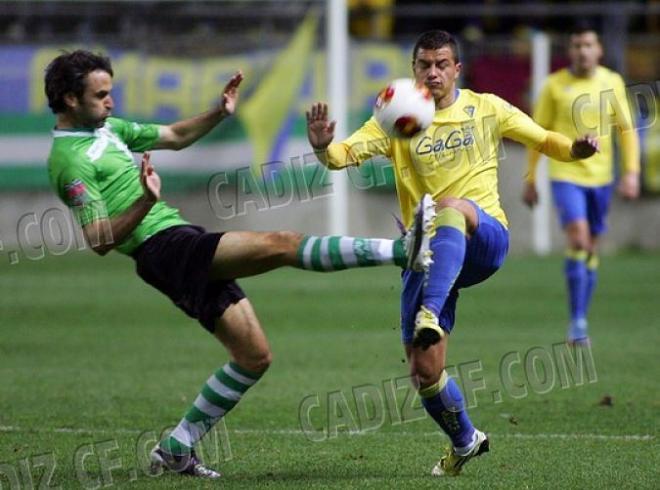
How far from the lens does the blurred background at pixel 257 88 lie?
21.0 metres

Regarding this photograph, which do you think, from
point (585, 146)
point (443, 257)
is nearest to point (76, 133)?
point (443, 257)

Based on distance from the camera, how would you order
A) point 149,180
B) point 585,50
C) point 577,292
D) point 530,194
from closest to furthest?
point 149,180, point 530,194, point 577,292, point 585,50

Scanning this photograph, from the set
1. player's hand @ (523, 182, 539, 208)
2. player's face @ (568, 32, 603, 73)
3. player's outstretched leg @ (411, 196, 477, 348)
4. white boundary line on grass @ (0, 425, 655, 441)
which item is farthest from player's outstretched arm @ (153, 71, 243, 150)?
player's face @ (568, 32, 603, 73)

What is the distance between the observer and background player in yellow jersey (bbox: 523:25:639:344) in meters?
12.0

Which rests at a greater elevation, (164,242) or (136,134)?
(136,134)

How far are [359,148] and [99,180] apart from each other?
1309 mm

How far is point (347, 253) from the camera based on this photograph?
6.37 metres

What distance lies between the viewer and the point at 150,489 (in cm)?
663

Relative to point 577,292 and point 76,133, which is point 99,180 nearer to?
point 76,133

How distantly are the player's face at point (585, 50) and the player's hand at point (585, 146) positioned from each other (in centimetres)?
534

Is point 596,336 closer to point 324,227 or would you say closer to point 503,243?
point 503,243

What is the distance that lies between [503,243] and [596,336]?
20.2ft

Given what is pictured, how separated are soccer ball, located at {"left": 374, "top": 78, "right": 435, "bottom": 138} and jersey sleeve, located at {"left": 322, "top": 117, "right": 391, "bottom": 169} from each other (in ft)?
1.29

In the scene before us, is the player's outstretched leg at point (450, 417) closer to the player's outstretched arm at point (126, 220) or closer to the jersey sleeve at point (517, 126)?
the jersey sleeve at point (517, 126)
